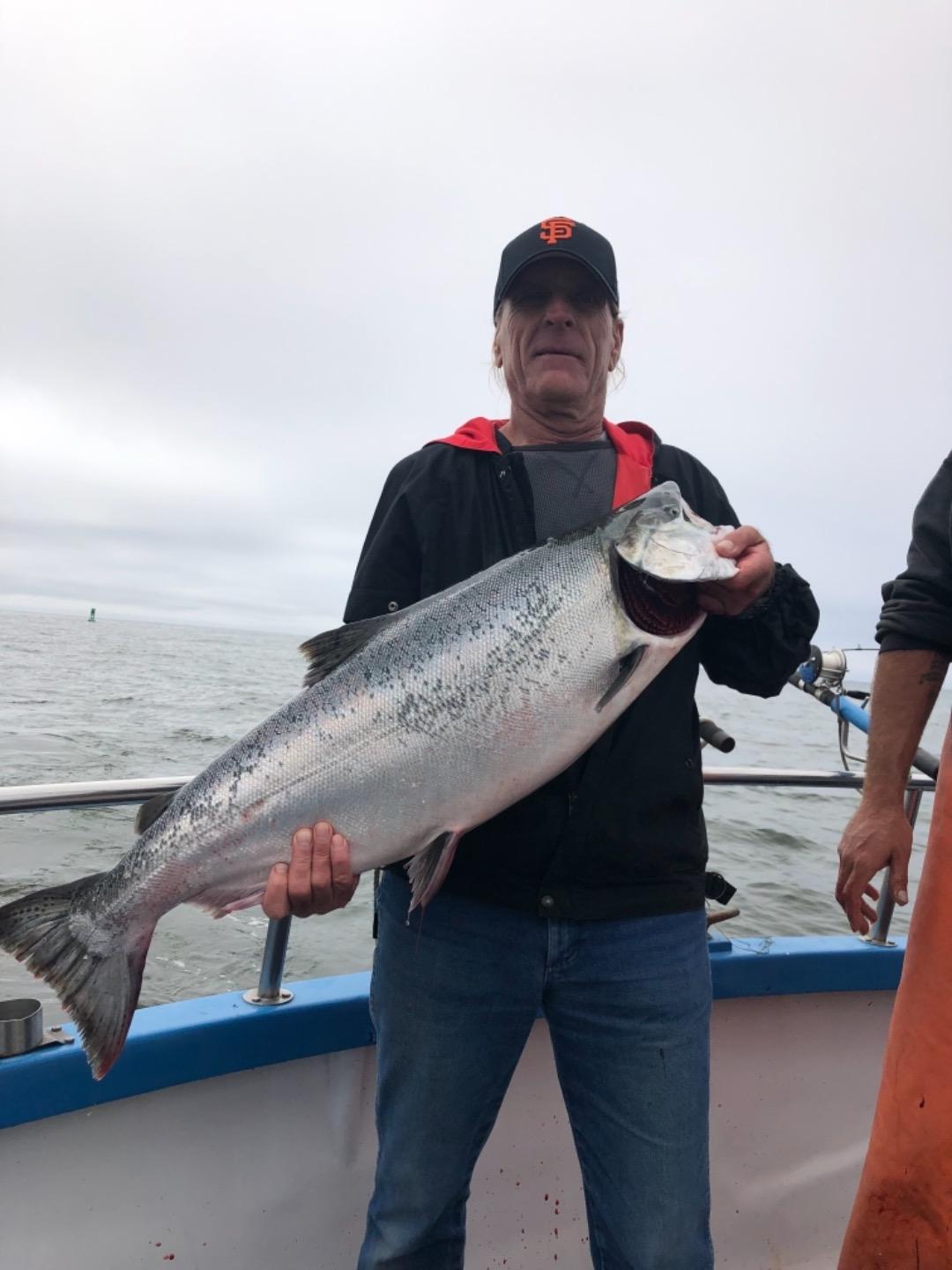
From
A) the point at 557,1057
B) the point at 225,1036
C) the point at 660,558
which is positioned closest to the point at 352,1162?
the point at 225,1036

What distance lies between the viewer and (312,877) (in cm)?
195

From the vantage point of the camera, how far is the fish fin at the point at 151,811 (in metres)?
2.15

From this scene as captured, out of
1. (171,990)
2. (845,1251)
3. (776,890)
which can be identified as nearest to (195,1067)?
(845,1251)

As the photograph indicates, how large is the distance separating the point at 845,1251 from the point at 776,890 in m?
7.30

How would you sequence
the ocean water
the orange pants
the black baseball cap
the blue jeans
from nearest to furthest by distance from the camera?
the orange pants, the blue jeans, the black baseball cap, the ocean water

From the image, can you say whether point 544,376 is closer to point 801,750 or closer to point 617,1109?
point 617,1109

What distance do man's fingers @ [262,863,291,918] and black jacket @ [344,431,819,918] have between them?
0.40 m

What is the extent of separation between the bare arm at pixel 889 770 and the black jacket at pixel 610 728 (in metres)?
0.32

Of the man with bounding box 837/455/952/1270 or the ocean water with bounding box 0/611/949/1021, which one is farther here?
the ocean water with bounding box 0/611/949/1021

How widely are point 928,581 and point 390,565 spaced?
1.41 metres

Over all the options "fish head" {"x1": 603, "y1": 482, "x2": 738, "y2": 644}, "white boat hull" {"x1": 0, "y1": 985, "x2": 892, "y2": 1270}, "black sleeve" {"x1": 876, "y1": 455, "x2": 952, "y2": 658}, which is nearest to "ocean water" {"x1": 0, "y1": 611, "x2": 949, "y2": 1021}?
"fish head" {"x1": 603, "y1": 482, "x2": 738, "y2": 644}

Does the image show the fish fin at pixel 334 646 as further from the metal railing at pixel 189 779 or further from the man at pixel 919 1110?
the man at pixel 919 1110

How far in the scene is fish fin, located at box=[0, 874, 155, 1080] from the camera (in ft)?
6.40

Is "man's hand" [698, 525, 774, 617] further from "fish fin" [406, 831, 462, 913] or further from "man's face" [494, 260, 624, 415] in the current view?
"fish fin" [406, 831, 462, 913]
